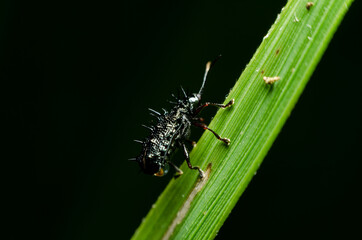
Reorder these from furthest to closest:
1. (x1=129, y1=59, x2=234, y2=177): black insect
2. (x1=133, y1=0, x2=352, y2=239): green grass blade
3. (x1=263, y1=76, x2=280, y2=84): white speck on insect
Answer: (x1=129, y1=59, x2=234, y2=177): black insect < (x1=263, y1=76, x2=280, y2=84): white speck on insect < (x1=133, y1=0, x2=352, y2=239): green grass blade

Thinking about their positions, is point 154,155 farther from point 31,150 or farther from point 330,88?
point 330,88

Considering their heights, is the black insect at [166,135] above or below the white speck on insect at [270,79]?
below

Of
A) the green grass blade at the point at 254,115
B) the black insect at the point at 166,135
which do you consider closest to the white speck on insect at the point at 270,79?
the green grass blade at the point at 254,115

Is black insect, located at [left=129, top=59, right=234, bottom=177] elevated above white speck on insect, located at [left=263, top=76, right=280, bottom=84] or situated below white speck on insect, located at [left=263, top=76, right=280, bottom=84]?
below

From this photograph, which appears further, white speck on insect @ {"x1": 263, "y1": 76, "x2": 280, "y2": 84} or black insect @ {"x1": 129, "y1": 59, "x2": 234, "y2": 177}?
black insect @ {"x1": 129, "y1": 59, "x2": 234, "y2": 177}

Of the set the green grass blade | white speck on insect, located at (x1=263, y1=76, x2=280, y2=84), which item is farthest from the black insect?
white speck on insect, located at (x1=263, y1=76, x2=280, y2=84)

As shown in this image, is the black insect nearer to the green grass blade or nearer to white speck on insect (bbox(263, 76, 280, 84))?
the green grass blade

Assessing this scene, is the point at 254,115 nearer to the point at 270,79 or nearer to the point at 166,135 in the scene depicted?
the point at 270,79

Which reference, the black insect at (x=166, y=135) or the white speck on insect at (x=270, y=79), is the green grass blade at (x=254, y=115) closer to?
the white speck on insect at (x=270, y=79)

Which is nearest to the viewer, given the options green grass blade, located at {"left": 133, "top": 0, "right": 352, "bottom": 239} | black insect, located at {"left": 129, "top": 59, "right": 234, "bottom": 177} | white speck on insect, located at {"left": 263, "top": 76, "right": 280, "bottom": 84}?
green grass blade, located at {"left": 133, "top": 0, "right": 352, "bottom": 239}
